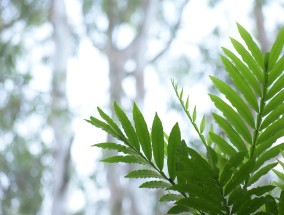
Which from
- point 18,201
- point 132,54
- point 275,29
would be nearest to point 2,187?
point 18,201

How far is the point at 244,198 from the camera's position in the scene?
20.4 inches

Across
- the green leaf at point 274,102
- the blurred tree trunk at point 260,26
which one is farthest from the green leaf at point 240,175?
the blurred tree trunk at point 260,26

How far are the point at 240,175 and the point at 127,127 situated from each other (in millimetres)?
137

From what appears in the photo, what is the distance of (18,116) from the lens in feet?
20.6

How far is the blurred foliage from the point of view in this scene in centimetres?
582

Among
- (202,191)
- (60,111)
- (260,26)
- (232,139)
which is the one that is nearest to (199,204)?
(202,191)

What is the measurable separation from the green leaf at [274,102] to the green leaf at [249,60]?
0.03m

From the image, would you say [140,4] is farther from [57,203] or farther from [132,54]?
[57,203]

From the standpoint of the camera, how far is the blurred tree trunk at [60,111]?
509cm

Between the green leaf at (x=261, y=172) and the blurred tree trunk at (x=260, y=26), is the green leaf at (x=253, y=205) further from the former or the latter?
the blurred tree trunk at (x=260, y=26)

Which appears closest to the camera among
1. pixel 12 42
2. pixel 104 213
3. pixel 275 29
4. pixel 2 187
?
pixel 12 42

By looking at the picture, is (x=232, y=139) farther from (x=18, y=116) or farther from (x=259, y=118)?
(x=18, y=116)

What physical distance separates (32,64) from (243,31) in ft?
22.6

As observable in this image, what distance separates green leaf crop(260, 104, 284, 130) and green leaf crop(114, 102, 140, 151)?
0.51 ft
